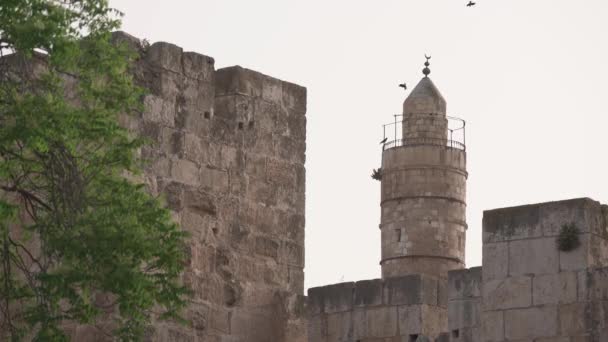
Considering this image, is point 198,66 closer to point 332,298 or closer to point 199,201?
point 199,201

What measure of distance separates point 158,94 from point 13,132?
2467mm

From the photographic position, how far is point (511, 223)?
39.3 feet

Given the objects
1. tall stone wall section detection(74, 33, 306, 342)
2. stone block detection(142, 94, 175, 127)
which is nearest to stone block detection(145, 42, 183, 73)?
tall stone wall section detection(74, 33, 306, 342)

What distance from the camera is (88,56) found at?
35.8ft

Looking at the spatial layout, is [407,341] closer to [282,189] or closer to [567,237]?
[282,189]

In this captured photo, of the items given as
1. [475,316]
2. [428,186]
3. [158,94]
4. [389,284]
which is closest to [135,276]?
[158,94]

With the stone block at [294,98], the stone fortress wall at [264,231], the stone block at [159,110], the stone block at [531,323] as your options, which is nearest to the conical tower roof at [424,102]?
the stone fortress wall at [264,231]

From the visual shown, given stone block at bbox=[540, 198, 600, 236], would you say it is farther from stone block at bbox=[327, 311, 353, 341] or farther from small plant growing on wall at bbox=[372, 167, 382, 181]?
small plant growing on wall at bbox=[372, 167, 382, 181]

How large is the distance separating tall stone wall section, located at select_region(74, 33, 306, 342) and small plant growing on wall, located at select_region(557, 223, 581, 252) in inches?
94.7

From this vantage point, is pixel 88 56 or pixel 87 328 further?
pixel 87 328

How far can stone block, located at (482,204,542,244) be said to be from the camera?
11.9 meters

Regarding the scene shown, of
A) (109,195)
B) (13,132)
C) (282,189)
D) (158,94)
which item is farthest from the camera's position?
(282,189)

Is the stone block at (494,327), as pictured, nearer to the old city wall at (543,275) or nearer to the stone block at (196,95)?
the old city wall at (543,275)

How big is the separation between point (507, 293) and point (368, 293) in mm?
3482
